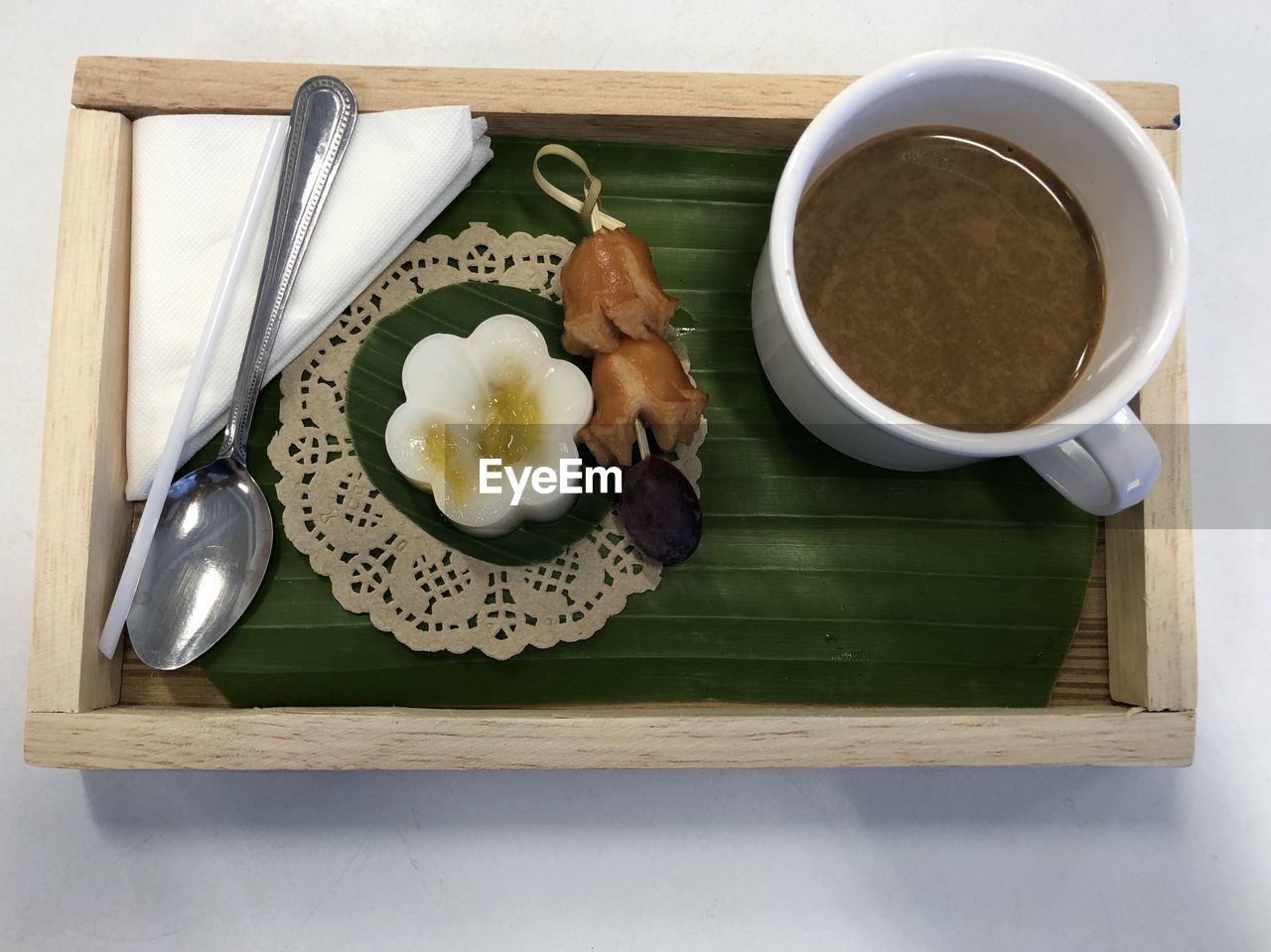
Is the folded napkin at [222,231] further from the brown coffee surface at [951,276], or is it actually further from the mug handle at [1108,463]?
the mug handle at [1108,463]

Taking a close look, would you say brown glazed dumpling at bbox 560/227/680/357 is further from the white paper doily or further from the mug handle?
the mug handle

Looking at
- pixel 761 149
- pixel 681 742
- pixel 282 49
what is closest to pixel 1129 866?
pixel 681 742

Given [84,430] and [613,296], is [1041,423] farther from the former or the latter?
[84,430]

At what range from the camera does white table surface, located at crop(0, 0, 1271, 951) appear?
738mm

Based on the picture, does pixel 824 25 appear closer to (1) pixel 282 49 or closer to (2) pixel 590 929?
(1) pixel 282 49

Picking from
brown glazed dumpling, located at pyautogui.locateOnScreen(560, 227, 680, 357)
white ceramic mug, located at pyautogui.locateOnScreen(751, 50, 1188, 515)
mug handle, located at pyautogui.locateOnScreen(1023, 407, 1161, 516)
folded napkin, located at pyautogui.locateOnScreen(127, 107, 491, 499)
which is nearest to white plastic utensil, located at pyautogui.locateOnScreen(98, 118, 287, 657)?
folded napkin, located at pyautogui.locateOnScreen(127, 107, 491, 499)

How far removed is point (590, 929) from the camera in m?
0.75

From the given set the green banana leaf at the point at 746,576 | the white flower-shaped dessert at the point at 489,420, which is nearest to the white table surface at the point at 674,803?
the green banana leaf at the point at 746,576

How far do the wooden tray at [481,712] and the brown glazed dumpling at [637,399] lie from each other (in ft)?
0.65

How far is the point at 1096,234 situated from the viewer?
1.91 feet

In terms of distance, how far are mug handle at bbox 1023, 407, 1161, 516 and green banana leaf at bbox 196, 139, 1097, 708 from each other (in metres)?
0.12

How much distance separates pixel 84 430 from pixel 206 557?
127 millimetres

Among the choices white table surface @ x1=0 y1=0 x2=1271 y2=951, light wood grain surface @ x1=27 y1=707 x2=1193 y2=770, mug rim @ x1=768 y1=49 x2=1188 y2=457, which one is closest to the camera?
mug rim @ x1=768 y1=49 x2=1188 y2=457

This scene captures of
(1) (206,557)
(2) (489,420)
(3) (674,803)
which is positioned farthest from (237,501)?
(3) (674,803)
